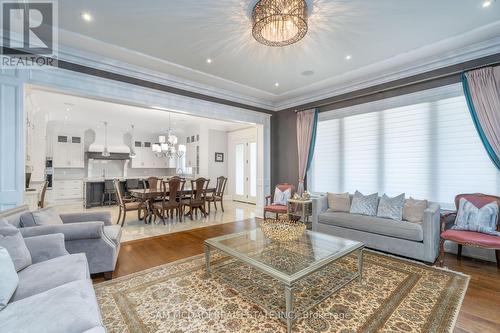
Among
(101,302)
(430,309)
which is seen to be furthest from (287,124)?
(101,302)

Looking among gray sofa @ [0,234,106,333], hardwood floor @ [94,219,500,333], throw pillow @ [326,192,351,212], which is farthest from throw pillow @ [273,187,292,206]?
gray sofa @ [0,234,106,333]

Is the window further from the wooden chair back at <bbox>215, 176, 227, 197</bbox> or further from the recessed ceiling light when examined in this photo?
the recessed ceiling light

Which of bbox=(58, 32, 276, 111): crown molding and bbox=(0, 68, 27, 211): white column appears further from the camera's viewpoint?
bbox=(58, 32, 276, 111): crown molding

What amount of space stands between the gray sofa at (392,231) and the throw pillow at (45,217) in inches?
154

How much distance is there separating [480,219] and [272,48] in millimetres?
3602

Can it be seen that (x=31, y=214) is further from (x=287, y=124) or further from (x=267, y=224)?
(x=287, y=124)

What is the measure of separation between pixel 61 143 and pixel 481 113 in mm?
11335

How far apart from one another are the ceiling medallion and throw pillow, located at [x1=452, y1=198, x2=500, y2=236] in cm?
318

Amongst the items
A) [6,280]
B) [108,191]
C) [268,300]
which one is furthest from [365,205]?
[108,191]

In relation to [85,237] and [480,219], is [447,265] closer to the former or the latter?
[480,219]

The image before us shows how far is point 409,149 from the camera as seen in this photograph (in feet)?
13.0

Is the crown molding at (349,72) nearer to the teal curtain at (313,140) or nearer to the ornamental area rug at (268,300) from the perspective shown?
the teal curtain at (313,140)

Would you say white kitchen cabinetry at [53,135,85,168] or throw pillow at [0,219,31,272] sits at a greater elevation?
white kitchen cabinetry at [53,135,85,168]

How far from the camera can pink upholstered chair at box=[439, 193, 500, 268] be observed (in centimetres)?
266
